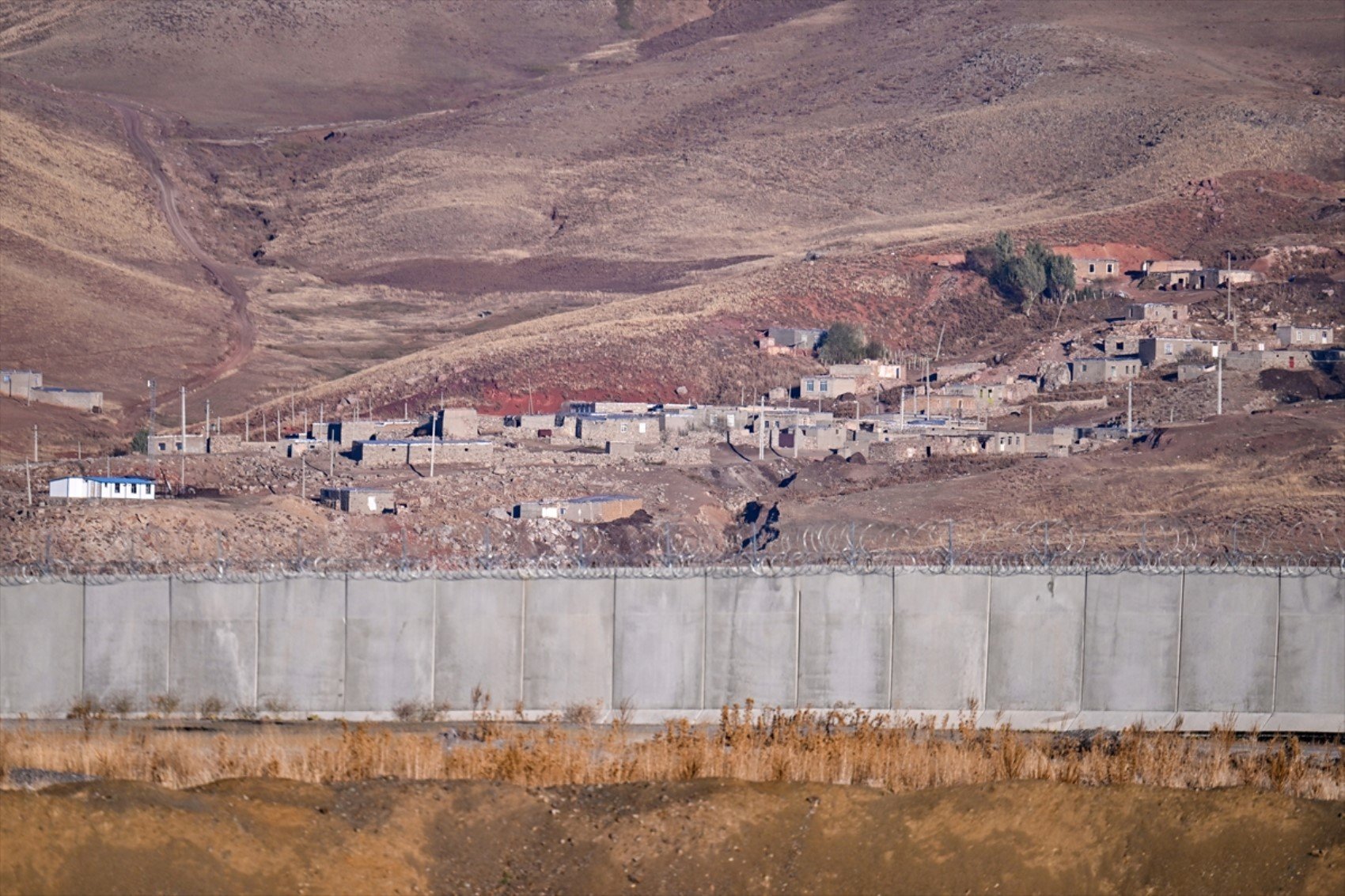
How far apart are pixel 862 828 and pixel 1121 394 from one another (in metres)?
57.7

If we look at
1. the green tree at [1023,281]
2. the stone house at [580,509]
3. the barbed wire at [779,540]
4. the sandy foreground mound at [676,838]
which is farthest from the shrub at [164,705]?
the green tree at [1023,281]

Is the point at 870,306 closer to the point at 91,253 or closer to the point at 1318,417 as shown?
the point at 1318,417

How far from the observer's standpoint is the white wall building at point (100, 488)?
48469mm

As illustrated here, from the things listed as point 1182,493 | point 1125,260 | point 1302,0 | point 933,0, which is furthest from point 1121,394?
point 933,0

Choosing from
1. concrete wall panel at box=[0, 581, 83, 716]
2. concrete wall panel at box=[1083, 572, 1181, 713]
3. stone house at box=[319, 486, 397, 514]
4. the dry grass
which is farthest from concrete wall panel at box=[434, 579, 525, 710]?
stone house at box=[319, 486, 397, 514]

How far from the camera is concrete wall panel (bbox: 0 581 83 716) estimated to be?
24.8m

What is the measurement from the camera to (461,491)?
172 ft

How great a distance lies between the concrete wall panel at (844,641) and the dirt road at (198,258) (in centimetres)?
6593

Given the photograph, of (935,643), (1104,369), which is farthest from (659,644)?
(1104,369)

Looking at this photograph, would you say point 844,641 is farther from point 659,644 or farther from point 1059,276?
point 1059,276

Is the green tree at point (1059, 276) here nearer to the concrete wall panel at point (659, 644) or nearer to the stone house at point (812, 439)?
the stone house at point (812, 439)

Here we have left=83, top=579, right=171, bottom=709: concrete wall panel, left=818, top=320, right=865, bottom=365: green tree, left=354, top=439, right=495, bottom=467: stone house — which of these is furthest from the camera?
left=818, top=320, right=865, bottom=365: green tree

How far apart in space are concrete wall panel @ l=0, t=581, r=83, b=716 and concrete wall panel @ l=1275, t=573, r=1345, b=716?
15.4 meters

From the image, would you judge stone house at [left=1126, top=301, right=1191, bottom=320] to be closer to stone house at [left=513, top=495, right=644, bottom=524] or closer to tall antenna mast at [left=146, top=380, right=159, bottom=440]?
stone house at [left=513, top=495, right=644, bottom=524]
